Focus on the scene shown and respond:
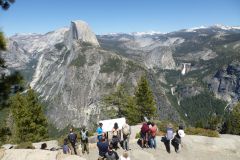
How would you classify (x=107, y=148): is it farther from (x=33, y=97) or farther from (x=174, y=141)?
(x=33, y=97)

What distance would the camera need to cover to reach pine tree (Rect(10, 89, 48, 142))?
63094 mm

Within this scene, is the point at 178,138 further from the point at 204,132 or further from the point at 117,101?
the point at 117,101

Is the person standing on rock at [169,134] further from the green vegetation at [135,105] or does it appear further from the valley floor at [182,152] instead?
the green vegetation at [135,105]

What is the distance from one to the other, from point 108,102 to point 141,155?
4172 centimetres

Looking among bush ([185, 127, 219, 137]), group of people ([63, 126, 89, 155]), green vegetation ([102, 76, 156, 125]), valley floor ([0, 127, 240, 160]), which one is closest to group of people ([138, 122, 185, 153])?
valley floor ([0, 127, 240, 160])

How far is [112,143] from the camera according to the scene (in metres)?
33.5

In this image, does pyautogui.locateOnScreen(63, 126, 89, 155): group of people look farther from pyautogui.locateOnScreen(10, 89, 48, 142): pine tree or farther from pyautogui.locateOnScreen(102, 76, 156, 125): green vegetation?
pyautogui.locateOnScreen(102, 76, 156, 125): green vegetation

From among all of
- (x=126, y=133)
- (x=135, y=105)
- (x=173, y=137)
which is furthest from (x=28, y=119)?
(x=126, y=133)

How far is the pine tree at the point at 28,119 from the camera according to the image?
6309cm

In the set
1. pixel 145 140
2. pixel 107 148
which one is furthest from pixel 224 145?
pixel 107 148

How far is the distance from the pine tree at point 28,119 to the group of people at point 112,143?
3157 cm

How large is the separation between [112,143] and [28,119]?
34.1 metres

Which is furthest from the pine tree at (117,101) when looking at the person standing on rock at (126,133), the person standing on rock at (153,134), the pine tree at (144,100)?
A: the person standing on rock at (126,133)

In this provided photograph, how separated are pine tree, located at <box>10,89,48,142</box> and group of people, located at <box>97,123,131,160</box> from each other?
1243 inches
